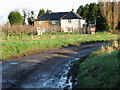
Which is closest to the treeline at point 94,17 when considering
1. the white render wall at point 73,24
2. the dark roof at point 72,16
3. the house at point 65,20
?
the house at point 65,20

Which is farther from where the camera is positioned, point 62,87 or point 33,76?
point 33,76

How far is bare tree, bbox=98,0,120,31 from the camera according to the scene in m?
59.1

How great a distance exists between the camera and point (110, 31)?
62.4 meters

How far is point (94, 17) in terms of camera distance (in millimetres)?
69125

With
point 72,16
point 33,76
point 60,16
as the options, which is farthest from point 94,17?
point 33,76

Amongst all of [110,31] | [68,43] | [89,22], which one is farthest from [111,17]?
[68,43]

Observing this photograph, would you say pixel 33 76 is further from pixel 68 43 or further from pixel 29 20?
pixel 29 20

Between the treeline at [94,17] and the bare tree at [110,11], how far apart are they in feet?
13.0

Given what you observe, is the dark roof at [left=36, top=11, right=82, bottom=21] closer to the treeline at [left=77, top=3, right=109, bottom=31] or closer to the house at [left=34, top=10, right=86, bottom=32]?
the house at [left=34, top=10, right=86, bottom=32]

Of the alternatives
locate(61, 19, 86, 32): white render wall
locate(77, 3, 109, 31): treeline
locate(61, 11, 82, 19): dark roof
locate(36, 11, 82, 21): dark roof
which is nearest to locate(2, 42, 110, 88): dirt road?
locate(61, 19, 86, 32): white render wall

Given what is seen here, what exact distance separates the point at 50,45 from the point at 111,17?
33200mm

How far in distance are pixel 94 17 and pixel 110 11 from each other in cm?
1019

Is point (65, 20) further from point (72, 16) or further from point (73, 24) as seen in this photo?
point (73, 24)

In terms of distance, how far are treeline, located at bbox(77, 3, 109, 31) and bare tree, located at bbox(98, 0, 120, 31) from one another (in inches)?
156
